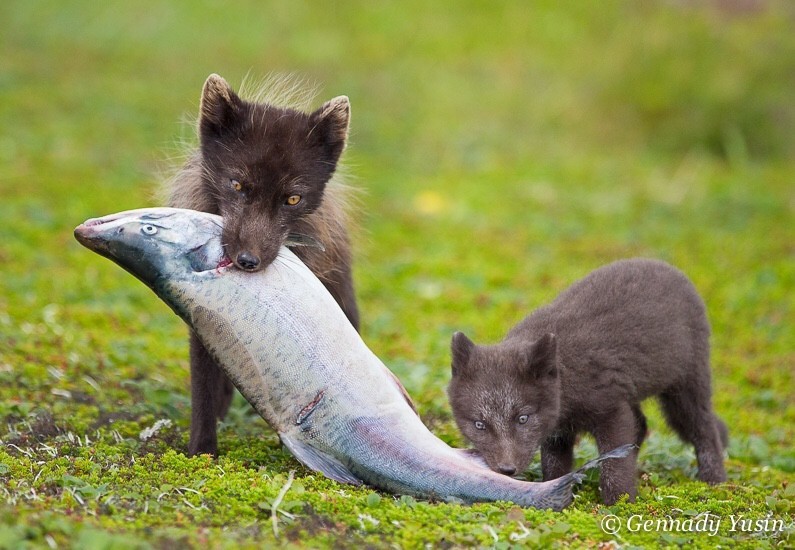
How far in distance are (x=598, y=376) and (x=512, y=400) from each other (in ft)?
2.35

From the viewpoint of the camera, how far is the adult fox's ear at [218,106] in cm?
629

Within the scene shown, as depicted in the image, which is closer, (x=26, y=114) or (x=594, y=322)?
(x=594, y=322)

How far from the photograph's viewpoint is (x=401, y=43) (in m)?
20.6

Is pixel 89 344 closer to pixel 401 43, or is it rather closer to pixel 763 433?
pixel 763 433

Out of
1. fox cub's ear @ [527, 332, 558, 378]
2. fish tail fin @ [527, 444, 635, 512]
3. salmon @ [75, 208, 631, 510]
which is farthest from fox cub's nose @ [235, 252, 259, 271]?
fish tail fin @ [527, 444, 635, 512]

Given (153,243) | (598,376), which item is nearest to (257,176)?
(153,243)

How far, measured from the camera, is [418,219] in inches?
531

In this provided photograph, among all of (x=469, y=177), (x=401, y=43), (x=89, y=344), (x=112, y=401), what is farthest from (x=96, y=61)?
(x=112, y=401)

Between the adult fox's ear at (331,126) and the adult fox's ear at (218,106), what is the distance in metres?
0.49

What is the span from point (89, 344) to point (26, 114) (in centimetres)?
770

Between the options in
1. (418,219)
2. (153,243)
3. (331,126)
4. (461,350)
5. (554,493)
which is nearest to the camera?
(554,493)

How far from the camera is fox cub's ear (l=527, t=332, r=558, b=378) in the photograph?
5.91 meters

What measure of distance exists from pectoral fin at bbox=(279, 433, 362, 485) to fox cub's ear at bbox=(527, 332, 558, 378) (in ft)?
3.91

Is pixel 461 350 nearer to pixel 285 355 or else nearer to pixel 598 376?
pixel 598 376
